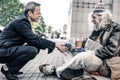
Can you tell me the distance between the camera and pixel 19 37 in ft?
20.0

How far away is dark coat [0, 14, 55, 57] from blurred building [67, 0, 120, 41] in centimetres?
3828

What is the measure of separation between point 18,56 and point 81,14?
40.3 meters

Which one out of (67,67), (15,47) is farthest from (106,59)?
(15,47)

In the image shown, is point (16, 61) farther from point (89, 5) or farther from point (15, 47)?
point (89, 5)

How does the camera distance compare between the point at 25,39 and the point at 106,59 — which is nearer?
the point at 106,59

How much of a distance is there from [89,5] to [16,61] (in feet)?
131

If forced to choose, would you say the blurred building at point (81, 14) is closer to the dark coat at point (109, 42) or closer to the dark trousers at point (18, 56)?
the dark trousers at point (18, 56)

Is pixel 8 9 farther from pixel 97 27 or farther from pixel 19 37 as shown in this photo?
pixel 97 27

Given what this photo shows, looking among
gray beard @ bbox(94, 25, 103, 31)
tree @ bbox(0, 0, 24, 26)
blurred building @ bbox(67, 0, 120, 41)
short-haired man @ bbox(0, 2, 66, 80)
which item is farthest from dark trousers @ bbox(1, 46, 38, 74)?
Result: tree @ bbox(0, 0, 24, 26)

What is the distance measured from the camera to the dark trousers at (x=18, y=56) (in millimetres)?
5844

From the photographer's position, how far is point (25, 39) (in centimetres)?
613

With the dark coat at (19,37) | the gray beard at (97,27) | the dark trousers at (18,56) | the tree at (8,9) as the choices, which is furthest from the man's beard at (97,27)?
the tree at (8,9)

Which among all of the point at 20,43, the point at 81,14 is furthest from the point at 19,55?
the point at 81,14

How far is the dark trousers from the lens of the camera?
5.84m
